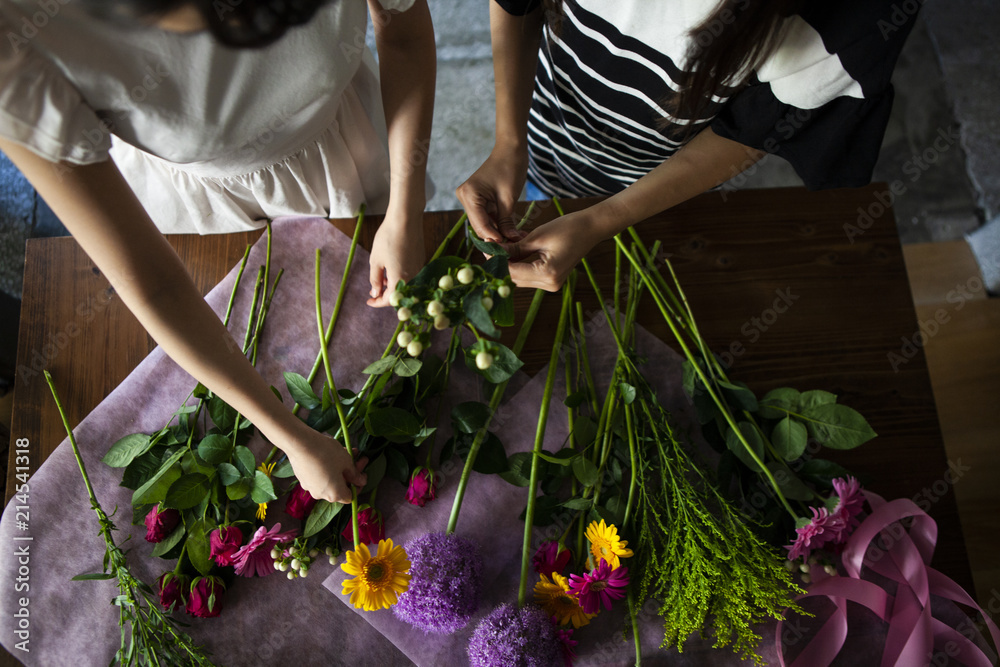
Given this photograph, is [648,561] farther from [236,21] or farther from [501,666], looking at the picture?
[236,21]

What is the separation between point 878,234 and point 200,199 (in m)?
0.95

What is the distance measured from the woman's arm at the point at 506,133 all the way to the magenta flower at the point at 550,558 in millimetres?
365

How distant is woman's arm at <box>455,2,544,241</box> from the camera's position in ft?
2.32

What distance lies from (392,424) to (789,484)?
47 centimetres

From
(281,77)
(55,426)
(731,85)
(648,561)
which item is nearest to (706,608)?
(648,561)

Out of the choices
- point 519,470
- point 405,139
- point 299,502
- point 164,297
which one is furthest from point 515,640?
point 405,139

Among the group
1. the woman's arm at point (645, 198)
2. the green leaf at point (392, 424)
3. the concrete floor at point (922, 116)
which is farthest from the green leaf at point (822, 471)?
the concrete floor at point (922, 116)

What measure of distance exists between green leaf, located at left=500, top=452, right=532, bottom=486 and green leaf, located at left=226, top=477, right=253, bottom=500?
0.29 m

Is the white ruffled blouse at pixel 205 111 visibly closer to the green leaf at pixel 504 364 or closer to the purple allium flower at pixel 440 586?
the green leaf at pixel 504 364

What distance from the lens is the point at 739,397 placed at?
2.33 ft

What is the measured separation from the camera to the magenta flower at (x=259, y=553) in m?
0.61

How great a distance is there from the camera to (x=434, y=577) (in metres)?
0.62

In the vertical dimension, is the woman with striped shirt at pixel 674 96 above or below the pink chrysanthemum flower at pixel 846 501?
above

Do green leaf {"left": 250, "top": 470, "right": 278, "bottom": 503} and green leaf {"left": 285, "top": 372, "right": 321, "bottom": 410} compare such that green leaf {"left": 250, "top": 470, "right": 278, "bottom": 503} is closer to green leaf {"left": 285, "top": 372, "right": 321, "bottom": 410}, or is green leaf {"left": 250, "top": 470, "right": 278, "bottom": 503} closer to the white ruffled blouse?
green leaf {"left": 285, "top": 372, "right": 321, "bottom": 410}
